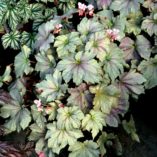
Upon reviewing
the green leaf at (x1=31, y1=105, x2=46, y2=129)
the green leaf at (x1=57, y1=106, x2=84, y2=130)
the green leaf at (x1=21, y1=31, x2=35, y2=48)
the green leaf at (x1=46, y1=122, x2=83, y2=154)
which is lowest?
the green leaf at (x1=46, y1=122, x2=83, y2=154)

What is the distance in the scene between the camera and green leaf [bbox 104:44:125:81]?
2.21 meters

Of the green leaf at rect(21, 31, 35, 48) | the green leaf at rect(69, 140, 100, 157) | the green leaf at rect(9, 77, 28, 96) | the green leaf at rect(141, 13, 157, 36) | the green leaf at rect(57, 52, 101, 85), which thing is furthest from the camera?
the green leaf at rect(21, 31, 35, 48)

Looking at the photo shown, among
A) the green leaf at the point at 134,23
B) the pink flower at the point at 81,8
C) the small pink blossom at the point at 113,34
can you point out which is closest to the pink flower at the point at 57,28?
the pink flower at the point at 81,8

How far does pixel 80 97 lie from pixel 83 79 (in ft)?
0.43

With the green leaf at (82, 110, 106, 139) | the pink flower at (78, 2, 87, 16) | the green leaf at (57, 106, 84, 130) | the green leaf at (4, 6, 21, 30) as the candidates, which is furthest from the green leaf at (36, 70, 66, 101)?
the green leaf at (4, 6, 21, 30)

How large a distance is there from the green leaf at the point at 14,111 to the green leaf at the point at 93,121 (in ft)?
1.22

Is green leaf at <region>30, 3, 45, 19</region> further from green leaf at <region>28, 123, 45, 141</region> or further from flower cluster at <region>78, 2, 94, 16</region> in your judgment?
green leaf at <region>28, 123, 45, 141</region>

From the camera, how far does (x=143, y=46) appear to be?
2.36 meters

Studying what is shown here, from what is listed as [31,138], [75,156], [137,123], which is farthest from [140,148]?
[31,138]

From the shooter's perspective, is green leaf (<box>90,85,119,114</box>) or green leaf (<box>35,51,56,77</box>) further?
green leaf (<box>35,51,56,77</box>)

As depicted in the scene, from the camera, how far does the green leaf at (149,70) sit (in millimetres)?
2311

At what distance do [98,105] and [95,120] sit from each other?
9 cm

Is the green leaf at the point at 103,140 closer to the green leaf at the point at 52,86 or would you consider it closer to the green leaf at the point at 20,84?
the green leaf at the point at 52,86

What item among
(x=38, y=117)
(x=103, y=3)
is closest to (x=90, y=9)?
(x=103, y=3)
